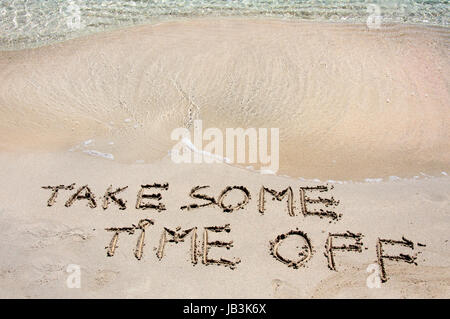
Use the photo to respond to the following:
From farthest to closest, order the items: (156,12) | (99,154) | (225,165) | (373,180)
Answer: (156,12)
(99,154)
(225,165)
(373,180)

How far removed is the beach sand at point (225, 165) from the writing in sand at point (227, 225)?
40 millimetres

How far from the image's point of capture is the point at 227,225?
137 inches

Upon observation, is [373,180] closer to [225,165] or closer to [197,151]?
[225,165]

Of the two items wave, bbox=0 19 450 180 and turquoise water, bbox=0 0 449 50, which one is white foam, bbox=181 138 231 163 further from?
turquoise water, bbox=0 0 449 50

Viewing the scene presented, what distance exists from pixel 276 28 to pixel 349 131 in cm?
254

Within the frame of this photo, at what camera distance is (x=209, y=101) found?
498 cm

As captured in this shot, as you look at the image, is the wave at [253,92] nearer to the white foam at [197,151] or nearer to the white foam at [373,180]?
the white foam at [373,180]

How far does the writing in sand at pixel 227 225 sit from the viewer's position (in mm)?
3221

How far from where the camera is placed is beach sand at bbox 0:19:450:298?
310 cm

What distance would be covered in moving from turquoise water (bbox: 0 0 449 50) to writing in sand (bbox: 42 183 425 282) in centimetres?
367

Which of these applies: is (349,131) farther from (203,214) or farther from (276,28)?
(276,28)

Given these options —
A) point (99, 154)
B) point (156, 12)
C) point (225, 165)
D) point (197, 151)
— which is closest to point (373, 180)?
point (225, 165)

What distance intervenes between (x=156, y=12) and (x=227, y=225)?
15.4ft

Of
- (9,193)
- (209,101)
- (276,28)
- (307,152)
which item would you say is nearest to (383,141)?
(307,152)
